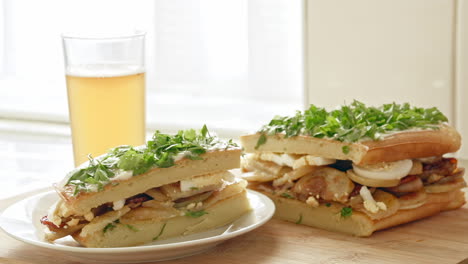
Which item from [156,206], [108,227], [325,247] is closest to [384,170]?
[325,247]

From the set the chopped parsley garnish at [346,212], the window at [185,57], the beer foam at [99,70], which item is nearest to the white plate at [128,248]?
the chopped parsley garnish at [346,212]

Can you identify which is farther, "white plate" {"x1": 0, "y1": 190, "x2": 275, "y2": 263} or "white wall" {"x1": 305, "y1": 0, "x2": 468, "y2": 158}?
"white wall" {"x1": 305, "y1": 0, "x2": 468, "y2": 158}

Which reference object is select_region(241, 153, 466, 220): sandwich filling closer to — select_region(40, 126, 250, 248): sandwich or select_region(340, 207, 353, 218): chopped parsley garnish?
select_region(340, 207, 353, 218): chopped parsley garnish

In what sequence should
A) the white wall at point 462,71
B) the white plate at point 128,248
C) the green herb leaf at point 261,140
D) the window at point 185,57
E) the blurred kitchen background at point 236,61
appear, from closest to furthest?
1. the white plate at point 128,248
2. the green herb leaf at point 261,140
3. the white wall at point 462,71
4. the blurred kitchen background at point 236,61
5. the window at point 185,57

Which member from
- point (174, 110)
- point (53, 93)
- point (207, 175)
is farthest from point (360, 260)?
point (53, 93)

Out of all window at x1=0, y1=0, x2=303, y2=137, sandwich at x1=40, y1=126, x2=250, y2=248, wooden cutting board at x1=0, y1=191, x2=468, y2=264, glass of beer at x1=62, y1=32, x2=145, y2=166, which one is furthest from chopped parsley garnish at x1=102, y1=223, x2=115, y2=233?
window at x1=0, y1=0, x2=303, y2=137

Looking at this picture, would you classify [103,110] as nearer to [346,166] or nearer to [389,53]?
[346,166]

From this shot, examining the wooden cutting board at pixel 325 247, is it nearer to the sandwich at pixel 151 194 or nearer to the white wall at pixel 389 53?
the sandwich at pixel 151 194
